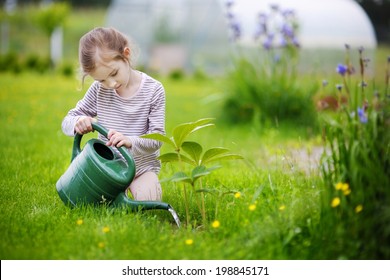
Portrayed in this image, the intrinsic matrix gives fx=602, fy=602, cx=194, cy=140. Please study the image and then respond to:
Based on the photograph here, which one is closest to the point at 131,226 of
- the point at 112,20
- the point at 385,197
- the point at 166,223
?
the point at 166,223

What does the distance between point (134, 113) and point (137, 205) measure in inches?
17.2

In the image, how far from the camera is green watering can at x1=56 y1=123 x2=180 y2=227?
8.32ft

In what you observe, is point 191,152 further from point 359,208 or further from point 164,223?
point 359,208

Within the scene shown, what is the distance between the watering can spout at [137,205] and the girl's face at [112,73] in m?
0.50

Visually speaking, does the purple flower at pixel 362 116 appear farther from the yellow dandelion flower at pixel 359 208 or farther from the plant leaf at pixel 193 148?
the plant leaf at pixel 193 148

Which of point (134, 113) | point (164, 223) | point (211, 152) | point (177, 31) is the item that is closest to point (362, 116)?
point (211, 152)

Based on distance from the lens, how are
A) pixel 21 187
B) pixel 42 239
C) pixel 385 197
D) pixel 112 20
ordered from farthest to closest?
pixel 112 20, pixel 21 187, pixel 42 239, pixel 385 197

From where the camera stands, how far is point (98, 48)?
8.59ft

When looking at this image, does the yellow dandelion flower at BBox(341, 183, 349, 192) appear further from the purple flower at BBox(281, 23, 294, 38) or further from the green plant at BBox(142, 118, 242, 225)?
the purple flower at BBox(281, 23, 294, 38)

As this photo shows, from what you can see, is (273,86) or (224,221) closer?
(224,221)

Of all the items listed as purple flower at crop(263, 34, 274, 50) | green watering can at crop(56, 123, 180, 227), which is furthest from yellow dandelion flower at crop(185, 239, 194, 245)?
purple flower at crop(263, 34, 274, 50)

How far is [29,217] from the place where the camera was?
2.60 meters
